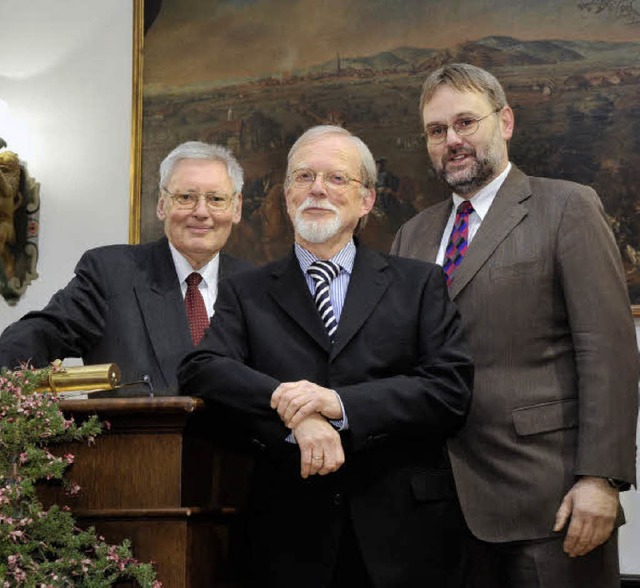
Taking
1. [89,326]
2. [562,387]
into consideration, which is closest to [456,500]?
[562,387]

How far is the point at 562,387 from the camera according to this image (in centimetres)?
285

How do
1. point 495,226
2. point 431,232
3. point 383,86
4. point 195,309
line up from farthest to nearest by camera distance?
point 383,86
point 195,309
point 431,232
point 495,226

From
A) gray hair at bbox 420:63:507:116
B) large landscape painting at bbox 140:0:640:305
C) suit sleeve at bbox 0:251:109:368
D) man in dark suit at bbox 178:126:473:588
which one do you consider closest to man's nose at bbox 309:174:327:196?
man in dark suit at bbox 178:126:473:588

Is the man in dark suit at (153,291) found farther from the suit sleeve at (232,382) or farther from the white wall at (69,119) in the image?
the white wall at (69,119)

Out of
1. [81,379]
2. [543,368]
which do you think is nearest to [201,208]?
[81,379]

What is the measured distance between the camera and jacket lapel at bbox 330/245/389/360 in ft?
8.30

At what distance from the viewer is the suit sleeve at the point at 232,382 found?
7.84 feet

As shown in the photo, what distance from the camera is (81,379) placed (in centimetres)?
249

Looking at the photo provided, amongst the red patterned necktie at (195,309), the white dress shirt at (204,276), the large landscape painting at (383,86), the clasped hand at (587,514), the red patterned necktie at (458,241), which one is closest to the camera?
the clasped hand at (587,514)

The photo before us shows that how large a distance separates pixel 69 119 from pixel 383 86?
5.79ft

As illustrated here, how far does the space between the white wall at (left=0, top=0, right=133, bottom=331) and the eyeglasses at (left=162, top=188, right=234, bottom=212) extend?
1.99 metres

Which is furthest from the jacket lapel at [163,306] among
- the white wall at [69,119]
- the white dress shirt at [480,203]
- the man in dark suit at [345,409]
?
the white wall at [69,119]

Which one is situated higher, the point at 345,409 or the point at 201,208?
the point at 201,208

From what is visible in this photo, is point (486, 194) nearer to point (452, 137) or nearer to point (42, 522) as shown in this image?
point (452, 137)
